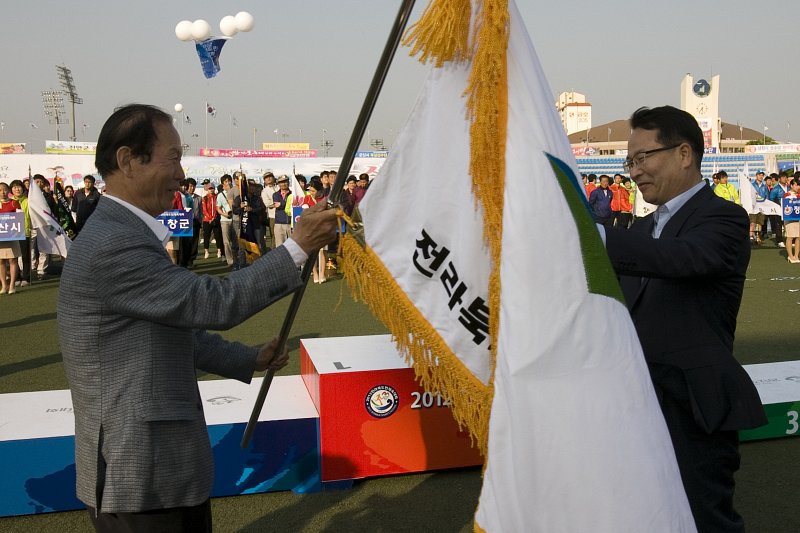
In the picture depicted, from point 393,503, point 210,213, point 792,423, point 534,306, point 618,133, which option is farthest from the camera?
point 618,133

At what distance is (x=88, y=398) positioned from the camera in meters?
1.94

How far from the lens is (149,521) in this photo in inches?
77.9

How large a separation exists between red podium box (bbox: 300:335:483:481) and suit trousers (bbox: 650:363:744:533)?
5.84ft

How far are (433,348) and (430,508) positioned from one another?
2018mm

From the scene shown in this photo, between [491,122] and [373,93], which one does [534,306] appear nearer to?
[491,122]

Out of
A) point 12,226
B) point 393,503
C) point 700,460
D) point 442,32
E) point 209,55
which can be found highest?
point 209,55

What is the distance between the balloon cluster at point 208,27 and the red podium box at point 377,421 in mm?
9487

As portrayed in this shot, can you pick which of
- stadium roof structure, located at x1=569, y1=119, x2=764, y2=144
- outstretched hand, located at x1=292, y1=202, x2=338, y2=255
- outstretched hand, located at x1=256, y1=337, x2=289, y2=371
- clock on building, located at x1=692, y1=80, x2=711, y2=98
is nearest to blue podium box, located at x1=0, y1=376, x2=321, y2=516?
outstretched hand, located at x1=256, y1=337, x2=289, y2=371

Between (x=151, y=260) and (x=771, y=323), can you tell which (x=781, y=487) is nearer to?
(x=151, y=260)

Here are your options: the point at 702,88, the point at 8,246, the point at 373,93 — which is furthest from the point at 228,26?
the point at 702,88

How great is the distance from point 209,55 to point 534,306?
1185 centimetres

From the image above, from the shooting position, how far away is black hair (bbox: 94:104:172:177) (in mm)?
1976

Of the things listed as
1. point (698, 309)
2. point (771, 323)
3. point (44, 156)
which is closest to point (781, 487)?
point (698, 309)

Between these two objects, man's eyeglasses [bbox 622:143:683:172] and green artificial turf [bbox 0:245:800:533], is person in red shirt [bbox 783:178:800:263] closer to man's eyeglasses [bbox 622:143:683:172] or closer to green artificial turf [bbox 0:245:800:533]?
green artificial turf [bbox 0:245:800:533]
